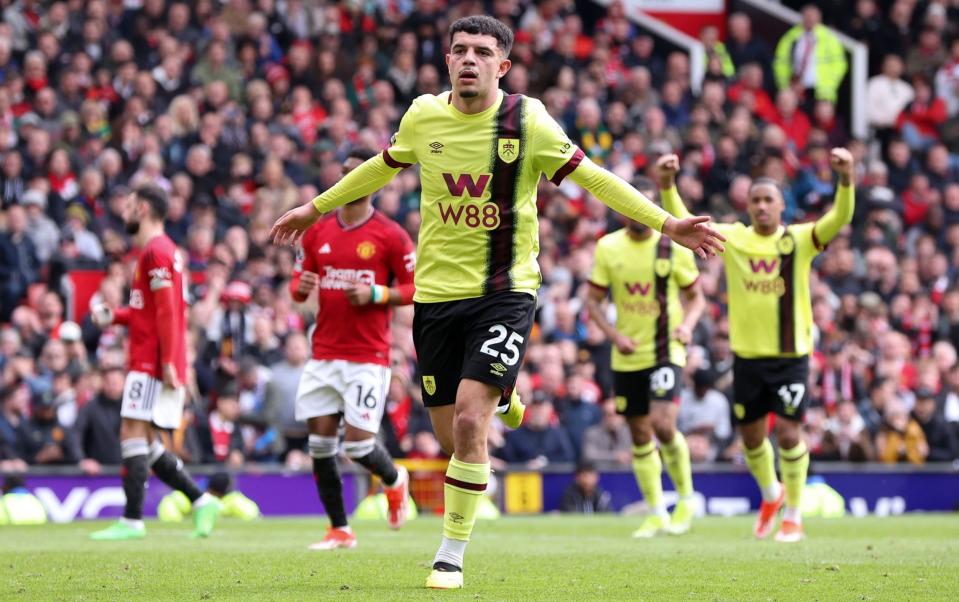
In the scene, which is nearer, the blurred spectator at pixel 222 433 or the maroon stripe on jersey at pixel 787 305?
the maroon stripe on jersey at pixel 787 305

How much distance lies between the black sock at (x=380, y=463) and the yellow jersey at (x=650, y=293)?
265 cm

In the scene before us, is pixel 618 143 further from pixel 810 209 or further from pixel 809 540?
pixel 809 540

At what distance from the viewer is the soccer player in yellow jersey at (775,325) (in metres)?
12.9

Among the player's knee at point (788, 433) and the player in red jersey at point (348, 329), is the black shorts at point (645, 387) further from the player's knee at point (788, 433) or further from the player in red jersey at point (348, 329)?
the player in red jersey at point (348, 329)

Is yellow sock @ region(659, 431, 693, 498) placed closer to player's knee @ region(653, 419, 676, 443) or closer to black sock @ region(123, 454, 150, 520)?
player's knee @ region(653, 419, 676, 443)

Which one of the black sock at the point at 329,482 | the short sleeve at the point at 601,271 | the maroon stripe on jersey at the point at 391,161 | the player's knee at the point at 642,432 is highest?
the maroon stripe on jersey at the point at 391,161

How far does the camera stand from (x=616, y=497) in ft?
62.8

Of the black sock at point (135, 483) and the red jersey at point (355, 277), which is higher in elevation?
the red jersey at point (355, 277)

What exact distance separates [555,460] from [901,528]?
17.6ft

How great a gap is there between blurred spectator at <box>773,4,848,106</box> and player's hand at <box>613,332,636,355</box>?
15.2 metres

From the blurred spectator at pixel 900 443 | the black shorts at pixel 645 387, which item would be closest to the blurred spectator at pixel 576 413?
the blurred spectator at pixel 900 443

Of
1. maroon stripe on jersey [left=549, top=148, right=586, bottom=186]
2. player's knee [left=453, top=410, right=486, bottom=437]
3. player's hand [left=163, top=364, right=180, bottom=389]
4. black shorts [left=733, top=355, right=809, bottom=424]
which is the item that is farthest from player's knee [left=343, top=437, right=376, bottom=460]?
maroon stripe on jersey [left=549, top=148, right=586, bottom=186]

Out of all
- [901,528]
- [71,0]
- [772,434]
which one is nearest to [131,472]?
[901,528]

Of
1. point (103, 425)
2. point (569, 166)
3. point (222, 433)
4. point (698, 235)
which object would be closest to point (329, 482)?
point (569, 166)
